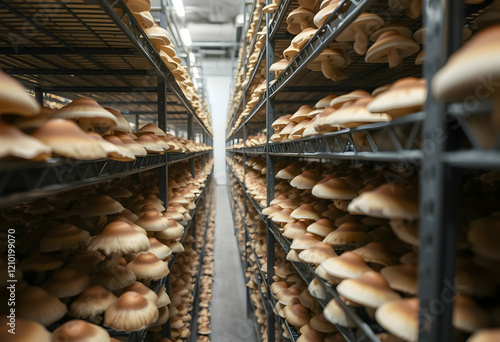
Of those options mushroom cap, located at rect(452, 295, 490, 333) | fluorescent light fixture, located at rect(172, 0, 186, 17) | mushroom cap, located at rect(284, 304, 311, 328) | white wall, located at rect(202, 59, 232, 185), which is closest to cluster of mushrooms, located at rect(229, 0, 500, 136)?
mushroom cap, located at rect(452, 295, 490, 333)

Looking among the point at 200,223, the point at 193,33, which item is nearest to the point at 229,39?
the point at 193,33

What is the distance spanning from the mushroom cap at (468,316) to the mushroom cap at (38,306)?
3.89 feet

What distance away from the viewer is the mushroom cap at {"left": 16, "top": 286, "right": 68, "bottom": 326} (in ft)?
3.26

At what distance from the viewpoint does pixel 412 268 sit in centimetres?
96

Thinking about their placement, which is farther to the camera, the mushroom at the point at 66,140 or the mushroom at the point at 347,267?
the mushroom at the point at 347,267

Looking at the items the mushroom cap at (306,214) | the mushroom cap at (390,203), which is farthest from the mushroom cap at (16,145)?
the mushroom cap at (306,214)

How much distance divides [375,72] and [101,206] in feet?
6.45

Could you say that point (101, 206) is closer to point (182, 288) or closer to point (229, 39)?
point (182, 288)

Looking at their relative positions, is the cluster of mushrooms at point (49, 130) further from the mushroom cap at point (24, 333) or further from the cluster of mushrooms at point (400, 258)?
the cluster of mushrooms at point (400, 258)

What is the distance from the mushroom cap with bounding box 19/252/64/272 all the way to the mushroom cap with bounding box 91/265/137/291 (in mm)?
173

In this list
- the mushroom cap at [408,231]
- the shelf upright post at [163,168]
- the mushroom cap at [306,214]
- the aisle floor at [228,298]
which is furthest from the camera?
the aisle floor at [228,298]

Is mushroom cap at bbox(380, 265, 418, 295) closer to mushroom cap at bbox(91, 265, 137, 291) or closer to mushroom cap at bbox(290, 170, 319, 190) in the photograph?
mushroom cap at bbox(290, 170, 319, 190)

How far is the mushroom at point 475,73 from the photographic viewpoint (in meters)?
0.54

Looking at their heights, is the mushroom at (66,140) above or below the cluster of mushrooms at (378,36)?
below
